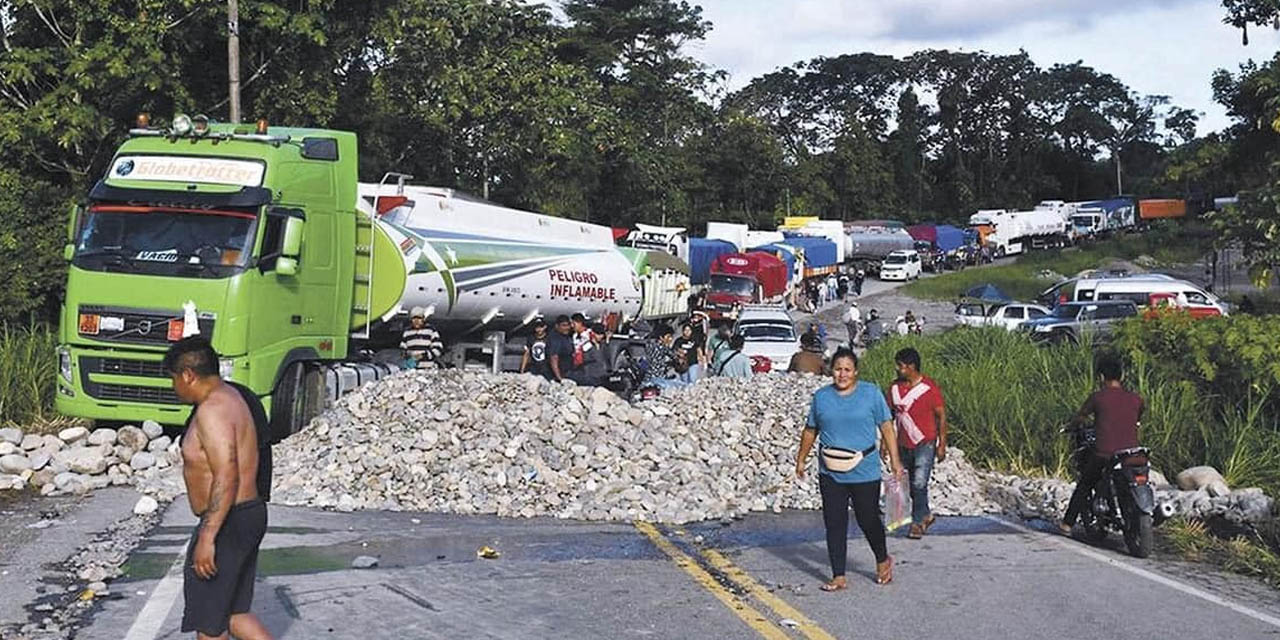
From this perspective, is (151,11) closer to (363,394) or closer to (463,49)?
(363,394)

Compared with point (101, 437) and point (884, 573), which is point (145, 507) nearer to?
point (101, 437)

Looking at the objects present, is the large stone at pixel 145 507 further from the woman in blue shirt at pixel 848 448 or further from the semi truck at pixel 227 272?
the woman in blue shirt at pixel 848 448

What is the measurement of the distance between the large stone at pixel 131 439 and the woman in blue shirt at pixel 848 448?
325 inches

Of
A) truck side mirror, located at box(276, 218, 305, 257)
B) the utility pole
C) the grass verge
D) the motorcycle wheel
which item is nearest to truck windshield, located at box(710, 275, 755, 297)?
the utility pole

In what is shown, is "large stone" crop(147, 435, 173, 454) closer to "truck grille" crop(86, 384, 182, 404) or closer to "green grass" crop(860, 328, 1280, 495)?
"truck grille" crop(86, 384, 182, 404)

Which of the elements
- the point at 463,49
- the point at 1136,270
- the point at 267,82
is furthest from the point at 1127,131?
the point at 267,82

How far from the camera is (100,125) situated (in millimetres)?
22984

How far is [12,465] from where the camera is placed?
1392 cm

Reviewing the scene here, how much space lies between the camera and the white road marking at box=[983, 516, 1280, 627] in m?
8.84

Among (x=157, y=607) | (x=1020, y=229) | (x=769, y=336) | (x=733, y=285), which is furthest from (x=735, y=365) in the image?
(x=1020, y=229)

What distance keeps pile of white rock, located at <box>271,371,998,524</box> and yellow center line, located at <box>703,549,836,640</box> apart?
2052 mm

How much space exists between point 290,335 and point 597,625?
8.73m

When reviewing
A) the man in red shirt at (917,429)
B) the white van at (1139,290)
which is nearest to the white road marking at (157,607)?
the man in red shirt at (917,429)

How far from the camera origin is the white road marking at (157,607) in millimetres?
7898
